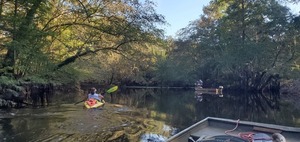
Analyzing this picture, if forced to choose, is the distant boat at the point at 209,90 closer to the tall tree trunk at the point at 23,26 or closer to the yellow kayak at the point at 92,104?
the yellow kayak at the point at 92,104

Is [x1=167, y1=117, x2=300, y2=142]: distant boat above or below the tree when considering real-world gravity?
below

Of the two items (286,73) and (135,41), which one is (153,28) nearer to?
(135,41)

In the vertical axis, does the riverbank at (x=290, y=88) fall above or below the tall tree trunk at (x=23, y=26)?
below

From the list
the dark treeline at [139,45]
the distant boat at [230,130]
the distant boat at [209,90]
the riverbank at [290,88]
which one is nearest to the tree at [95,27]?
the dark treeline at [139,45]

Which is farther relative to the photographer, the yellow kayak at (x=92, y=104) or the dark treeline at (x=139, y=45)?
the yellow kayak at (x=92, y=104)

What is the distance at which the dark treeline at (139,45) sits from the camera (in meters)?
12.7

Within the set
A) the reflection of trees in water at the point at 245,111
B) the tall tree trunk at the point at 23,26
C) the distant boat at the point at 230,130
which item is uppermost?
the tall tree trunk at the point at 23,26

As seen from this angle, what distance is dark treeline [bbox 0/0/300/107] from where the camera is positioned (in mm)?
12656

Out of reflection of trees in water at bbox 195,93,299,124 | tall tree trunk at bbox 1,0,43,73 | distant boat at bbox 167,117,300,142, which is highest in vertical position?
tall tree trunk at bbox 1,0,43,73

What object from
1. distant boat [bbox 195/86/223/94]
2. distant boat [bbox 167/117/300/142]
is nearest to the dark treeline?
distant boat [bbox 195/86/223/94]

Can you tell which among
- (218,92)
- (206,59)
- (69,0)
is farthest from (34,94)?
(206,59)

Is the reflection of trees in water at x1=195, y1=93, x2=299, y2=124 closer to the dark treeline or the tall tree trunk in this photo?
the dark treeline

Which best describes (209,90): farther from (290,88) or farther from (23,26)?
(23,26)

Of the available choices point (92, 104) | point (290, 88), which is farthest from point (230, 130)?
point (290, 88)
